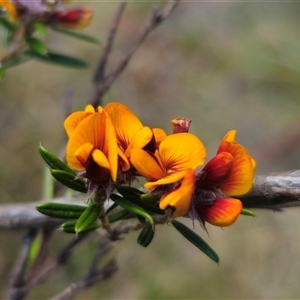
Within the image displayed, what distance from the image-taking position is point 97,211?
2.16 ft

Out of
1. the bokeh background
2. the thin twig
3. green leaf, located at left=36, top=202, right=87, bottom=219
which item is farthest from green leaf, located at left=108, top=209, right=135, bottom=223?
the bokeh background


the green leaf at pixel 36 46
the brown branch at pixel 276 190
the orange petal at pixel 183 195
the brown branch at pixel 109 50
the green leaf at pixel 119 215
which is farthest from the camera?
the brown branch at pixel 109 50

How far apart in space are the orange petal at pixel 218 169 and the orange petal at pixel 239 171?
1 cm

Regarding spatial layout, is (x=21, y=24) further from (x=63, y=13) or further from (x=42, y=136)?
(x=42, y=136)

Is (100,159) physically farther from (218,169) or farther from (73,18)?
(73,18)

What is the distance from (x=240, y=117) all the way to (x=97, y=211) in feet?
9.75

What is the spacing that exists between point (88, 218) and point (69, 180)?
7cm

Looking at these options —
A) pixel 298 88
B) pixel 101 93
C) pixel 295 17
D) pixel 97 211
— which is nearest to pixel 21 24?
pixel 101 93

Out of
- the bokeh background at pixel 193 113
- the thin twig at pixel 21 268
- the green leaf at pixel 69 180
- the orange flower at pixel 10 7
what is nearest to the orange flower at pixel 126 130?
the green leaf at pixel 69 180

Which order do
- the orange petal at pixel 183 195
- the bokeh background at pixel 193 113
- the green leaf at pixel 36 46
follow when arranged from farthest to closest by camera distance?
the bokeh background at pixel 193 113, the green leaf at pixel 36 46, the orange petal at pixel 183 195

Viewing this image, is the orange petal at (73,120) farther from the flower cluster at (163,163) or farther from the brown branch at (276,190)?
the brown branch at (276,190)

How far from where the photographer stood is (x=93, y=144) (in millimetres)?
569

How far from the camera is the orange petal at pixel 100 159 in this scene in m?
0.54

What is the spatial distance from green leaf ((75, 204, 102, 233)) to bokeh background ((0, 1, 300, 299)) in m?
1.52
